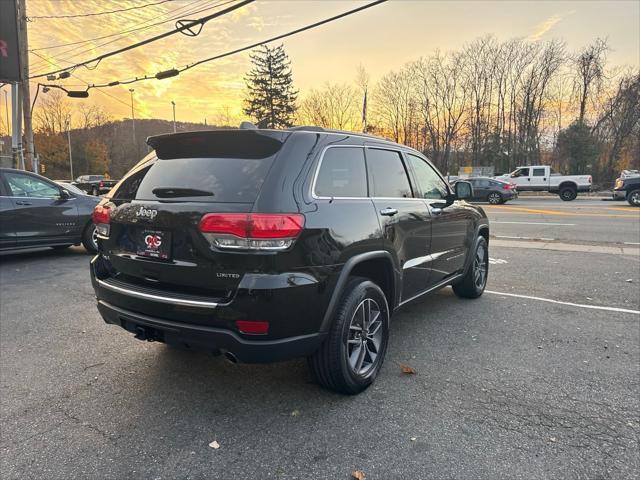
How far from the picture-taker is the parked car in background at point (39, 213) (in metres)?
7.65

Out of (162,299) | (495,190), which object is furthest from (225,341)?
(495,190)

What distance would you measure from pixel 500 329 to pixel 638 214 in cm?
1560

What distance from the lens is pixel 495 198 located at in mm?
25281

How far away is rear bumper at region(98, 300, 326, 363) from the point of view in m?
2.59

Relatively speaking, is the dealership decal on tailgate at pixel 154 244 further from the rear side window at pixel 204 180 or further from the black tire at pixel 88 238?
the black tire at pixel 88 238

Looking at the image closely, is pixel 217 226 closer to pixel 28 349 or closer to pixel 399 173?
pixel 399 173

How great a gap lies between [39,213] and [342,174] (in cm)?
704

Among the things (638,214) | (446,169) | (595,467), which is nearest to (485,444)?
(595,467)

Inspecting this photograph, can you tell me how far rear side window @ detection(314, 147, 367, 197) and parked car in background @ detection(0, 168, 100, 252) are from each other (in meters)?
6.54

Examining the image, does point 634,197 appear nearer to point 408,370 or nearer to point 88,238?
point 408,370

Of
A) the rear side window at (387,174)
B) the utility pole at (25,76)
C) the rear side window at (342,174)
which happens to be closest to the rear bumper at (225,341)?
the rear side window at (342,174)

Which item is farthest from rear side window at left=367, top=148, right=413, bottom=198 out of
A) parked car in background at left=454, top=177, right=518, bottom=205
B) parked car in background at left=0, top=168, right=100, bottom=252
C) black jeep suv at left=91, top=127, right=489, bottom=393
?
parked car in background at left=454, top=177, right=518, bottom=205

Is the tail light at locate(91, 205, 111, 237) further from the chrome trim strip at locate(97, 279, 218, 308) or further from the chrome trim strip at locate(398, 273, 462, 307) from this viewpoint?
the chrome trim strip at locate(398, 273, 462, 307)

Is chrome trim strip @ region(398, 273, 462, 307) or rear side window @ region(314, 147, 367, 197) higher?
rear side window @ region(314, 147, 367, 197)
